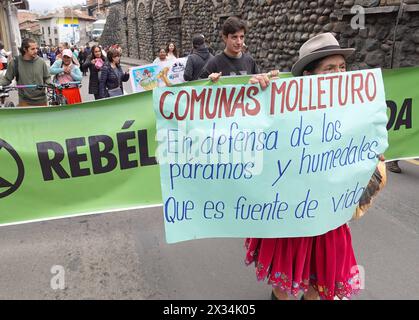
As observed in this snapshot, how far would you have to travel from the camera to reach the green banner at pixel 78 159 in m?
2.61

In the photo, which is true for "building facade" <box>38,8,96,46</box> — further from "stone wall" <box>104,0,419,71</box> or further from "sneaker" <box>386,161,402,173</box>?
"sneaker" <box>386,161,402,173</box>

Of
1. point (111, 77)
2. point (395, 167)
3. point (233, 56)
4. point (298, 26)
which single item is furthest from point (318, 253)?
point (298, 26)

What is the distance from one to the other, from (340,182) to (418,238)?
2066 millimetres

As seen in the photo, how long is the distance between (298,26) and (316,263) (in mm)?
→ 9405

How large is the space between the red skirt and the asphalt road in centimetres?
68

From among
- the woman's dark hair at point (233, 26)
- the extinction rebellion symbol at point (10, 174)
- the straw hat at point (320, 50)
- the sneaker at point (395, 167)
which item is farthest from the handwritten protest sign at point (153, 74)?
the straw hat at point (320, 50)

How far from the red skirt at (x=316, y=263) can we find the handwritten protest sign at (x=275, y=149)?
0.10 m

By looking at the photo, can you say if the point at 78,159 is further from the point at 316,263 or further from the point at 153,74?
the point at 153,74

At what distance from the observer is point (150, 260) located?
11.5 feet

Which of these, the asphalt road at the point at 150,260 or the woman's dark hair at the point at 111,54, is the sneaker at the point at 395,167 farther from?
the woman's dark hair at the point at 111,54

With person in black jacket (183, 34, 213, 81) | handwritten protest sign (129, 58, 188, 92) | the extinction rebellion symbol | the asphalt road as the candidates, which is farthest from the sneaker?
the extinction rebellion symbol

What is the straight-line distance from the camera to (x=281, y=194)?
7.23 feet
